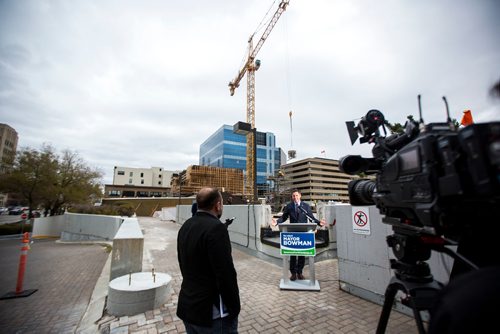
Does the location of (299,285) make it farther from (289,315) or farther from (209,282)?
(209,282)

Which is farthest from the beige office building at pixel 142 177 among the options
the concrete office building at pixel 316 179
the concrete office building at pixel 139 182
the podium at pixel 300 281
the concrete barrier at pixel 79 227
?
the podium at pixel 300 281

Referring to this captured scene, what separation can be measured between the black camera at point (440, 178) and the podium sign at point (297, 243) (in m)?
3.41

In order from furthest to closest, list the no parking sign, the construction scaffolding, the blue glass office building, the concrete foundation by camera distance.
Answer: the blue glass office building → the construction scaffolding → the no parking sign → the concrete foundation

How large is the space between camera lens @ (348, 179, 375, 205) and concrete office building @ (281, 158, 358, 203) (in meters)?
118

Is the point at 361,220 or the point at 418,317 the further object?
the point at 361,220

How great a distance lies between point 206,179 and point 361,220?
68071mm

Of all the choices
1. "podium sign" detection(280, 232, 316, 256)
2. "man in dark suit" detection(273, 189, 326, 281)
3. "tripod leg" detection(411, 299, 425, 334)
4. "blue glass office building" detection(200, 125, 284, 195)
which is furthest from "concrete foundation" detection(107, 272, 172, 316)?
"blue glass office building" detection(200, 125, 284, 195)

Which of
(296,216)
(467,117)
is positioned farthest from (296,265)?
Result: (467,117)

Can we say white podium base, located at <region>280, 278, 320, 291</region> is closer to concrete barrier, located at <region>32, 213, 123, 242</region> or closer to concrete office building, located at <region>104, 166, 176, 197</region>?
concrete barrier, located at <region>32, 213, 123, 242</region>

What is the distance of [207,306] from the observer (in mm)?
1903

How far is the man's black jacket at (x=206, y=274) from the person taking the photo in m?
1.88

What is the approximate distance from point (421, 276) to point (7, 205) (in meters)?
86.0

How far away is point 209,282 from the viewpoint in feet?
6.38

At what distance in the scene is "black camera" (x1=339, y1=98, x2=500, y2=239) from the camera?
0.85m
